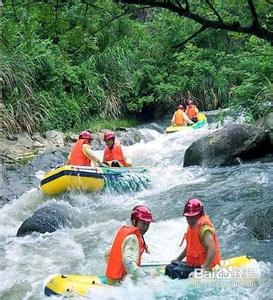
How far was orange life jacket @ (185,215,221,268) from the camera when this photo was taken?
5.21m

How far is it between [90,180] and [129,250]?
4.54m

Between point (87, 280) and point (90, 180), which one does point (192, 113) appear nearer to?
point (90, 180)

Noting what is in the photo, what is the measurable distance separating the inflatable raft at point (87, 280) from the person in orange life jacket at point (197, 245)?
11 centimetres

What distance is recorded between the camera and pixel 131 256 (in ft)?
16.5

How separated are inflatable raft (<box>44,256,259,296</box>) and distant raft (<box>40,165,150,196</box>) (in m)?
4.11

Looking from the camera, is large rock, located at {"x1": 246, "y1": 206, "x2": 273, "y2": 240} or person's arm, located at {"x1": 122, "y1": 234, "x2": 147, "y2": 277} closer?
person's arm, located at {"x1": 122, "y1": 234, "x2": 147, "y2": 277}

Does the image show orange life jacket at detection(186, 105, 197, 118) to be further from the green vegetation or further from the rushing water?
the rushing water

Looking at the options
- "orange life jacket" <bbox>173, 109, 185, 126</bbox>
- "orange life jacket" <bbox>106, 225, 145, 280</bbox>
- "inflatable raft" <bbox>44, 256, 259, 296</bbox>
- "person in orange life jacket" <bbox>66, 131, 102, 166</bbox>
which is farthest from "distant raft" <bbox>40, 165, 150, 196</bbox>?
"orange life jacket" <bbox>173, 109, 185, 126</bbox>

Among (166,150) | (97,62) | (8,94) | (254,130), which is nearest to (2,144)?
(8,94)

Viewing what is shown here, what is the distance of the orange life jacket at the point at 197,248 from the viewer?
521 centimetres

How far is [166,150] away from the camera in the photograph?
46.1ft

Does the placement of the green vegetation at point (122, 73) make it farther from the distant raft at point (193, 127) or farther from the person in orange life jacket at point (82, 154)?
the person in orange life jacket at point (82, 154)

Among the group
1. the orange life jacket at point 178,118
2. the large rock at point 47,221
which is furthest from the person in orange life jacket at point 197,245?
the orange life jacket at point 178,118

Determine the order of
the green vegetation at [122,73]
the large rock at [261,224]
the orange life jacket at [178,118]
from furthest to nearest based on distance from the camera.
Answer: the orange life jacket at [178,118] → the green vegetation at [122,73] → the large rock at [261,224]
